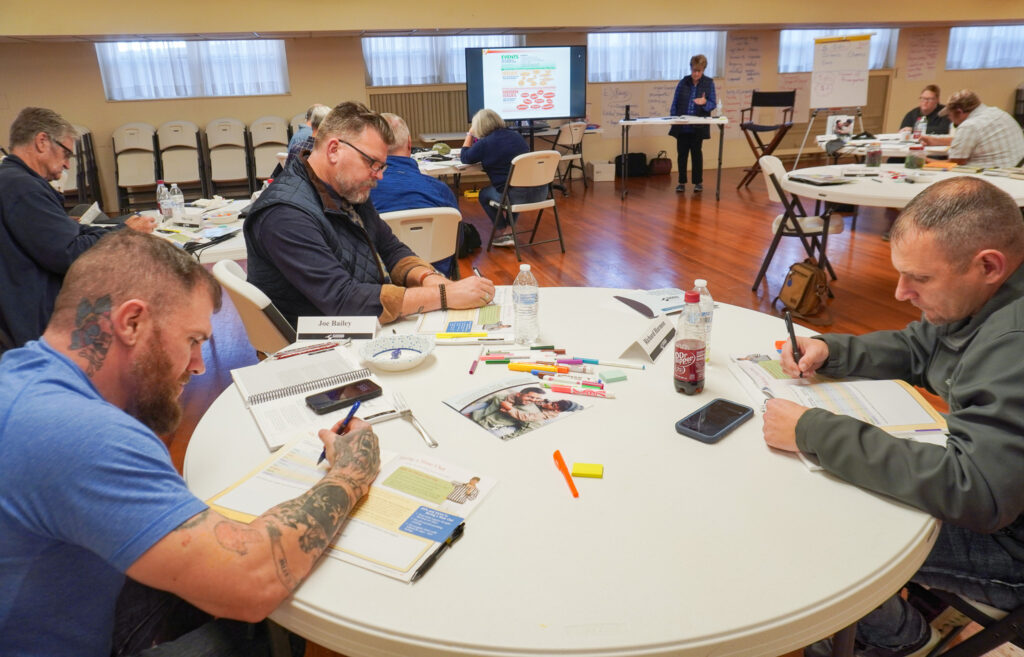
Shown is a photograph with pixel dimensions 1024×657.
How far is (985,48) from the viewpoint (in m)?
11.0

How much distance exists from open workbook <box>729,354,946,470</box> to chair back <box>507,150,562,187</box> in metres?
3.75

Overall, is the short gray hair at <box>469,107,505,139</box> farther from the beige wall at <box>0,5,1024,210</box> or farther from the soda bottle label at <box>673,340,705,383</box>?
the soda bottle label at <box>673,340,705,383</box>

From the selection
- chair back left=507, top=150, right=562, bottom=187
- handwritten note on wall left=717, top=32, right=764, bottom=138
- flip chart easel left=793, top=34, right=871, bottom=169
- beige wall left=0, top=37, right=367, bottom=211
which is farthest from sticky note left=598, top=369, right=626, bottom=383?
handwritten note on wall left=717, top=32, right=764, bottom=138

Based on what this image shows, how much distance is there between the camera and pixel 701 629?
2.71ft

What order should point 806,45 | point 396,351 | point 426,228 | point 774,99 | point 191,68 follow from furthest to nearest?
1. point 806,45
2. point 774,99
3. point 191,68
4. point 426,228
5. point 396,351

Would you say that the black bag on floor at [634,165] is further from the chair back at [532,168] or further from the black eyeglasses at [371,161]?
the black eyeglasses at [371,161]

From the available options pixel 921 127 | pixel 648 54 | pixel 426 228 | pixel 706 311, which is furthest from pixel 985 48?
pixel 706 311

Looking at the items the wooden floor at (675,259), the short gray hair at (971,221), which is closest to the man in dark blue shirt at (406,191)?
the wooden floor at (675,259)

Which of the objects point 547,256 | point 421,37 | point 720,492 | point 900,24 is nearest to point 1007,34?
point 900,24

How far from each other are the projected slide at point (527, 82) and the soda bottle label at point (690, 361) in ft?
23.5

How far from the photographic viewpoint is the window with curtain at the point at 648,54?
9.38 meters

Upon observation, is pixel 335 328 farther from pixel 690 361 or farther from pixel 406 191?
pixel 406 191

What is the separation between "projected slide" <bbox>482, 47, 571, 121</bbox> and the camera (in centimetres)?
786

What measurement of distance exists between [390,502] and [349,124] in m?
1.53
